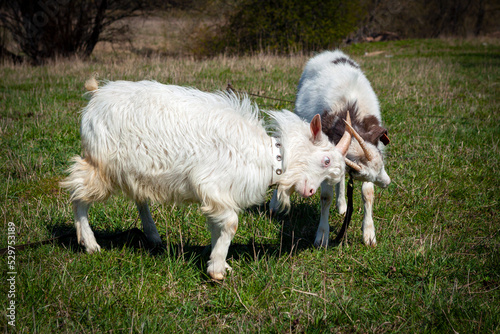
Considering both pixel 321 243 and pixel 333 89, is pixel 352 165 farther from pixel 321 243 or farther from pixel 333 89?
pixel 333 89

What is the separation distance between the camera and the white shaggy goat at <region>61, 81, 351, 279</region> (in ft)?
10.0

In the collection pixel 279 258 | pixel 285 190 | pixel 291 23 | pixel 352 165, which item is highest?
pixel 291 23

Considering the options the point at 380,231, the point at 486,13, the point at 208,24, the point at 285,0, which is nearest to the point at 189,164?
the point at 380,231

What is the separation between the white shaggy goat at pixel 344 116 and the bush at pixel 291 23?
12206 mm

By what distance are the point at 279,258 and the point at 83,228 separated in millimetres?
1653

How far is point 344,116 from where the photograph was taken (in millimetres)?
3834

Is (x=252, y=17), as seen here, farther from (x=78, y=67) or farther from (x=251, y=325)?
(x=251, y=325)

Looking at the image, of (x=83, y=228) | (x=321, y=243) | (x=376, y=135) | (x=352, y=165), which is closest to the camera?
(x=352, y=165)

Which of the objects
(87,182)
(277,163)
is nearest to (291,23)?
(277,163)

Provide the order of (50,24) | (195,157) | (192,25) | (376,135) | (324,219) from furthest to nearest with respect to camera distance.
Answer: (192,25) → (50,24) → (324,219) → (376,135) → (195,157)

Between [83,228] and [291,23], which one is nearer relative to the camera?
[83,228]

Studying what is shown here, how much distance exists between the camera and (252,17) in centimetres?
1756

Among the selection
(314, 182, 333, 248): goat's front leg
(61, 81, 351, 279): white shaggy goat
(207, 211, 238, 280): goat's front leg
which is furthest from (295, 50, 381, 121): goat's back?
(207, 211, 238, 280): goat's front leg

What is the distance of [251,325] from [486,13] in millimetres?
37075
